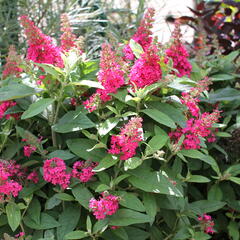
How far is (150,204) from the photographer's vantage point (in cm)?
150

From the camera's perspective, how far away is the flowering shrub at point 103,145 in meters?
1.42

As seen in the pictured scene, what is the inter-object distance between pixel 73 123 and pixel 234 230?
1.03 metres

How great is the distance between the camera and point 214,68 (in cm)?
232

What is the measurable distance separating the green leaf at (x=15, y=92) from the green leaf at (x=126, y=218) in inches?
23.0

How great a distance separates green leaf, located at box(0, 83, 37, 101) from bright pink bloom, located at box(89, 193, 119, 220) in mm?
509

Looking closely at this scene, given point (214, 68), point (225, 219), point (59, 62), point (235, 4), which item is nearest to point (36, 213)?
point (59, 62)

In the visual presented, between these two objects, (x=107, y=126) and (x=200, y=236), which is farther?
(x=200, y=236)

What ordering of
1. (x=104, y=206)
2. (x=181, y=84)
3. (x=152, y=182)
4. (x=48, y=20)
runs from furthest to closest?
(x=48, y=20)
(x=181, y=84)
(x=152, y=182)
(x=104, y=206)

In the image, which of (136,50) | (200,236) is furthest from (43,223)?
(136,50)

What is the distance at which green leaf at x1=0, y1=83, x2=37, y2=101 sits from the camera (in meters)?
1.52

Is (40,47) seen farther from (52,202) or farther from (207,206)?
(207,206)

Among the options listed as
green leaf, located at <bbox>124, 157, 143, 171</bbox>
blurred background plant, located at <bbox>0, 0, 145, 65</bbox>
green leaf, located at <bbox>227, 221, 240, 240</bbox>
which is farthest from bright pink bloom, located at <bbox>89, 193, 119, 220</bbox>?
blurred background plant, located at <bbox>0, 0, 145, 65</bbox>

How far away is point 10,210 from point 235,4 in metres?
2.17

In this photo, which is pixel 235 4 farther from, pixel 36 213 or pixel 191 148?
pixel 36 213
